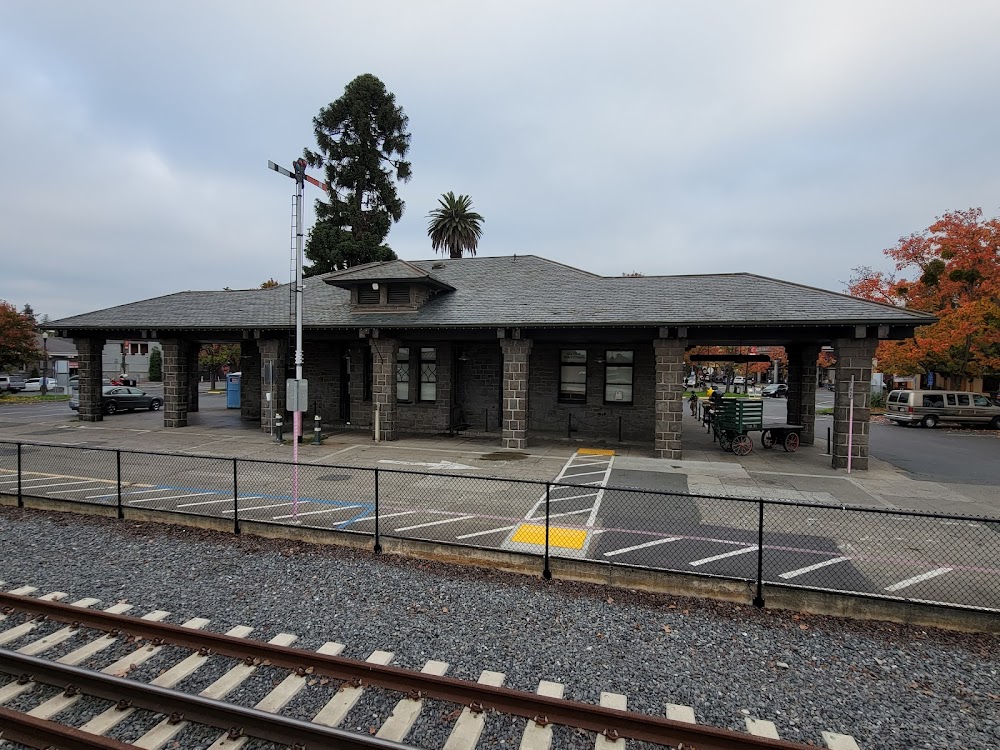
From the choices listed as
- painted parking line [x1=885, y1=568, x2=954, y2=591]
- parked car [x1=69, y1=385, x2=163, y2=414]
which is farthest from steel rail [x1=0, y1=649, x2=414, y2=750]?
parked car [x1=69, y1=385, x2=163, y2=414]

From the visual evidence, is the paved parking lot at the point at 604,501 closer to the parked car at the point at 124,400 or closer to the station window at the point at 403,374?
the station window at the point at 403,374

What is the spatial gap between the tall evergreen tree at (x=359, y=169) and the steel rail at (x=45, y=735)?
39319mm

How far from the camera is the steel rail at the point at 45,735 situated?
361 cm

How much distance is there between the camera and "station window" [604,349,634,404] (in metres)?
19.3

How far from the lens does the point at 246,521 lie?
8.29 metres

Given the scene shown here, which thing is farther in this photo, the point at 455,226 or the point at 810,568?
the point at 455,226

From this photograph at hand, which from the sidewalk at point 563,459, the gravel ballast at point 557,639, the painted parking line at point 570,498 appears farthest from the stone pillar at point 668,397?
the gravel ballast at point 557,639

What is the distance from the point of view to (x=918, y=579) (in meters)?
6.67

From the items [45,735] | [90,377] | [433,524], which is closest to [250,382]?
[90,377]

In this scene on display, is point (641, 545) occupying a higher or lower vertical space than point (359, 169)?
lower

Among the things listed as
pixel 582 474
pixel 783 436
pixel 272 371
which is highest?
pixel 272 371

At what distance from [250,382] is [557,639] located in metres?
22.9

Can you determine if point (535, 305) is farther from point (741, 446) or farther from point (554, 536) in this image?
point (554, 536)

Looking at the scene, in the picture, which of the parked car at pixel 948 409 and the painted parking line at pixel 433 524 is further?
the parked car at pixel 948 409
